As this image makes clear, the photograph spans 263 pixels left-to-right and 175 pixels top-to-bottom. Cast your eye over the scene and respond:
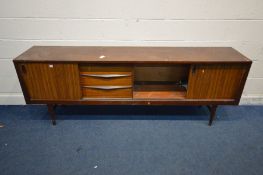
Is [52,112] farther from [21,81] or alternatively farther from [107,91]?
[107,91]

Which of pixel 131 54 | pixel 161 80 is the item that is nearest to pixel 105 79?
pixel 131 54

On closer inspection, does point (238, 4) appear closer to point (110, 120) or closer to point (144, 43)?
point (144, 43)

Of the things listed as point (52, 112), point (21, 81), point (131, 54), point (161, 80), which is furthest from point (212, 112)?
point (21, 81)

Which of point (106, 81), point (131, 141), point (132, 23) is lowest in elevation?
point (131, 141)

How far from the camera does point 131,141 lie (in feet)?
5.30

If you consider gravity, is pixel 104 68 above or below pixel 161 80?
above

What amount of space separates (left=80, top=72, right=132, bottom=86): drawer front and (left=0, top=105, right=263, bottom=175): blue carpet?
0.46m

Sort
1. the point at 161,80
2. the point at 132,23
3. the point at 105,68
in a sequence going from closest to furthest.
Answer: the point at 105,68 < the point at 132,23 < the point at 161,80

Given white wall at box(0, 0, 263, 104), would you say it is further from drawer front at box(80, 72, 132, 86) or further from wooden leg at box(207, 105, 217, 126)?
wooden leg at box(207, 105, 217, 126)

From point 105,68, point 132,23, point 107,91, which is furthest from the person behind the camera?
point 132,23

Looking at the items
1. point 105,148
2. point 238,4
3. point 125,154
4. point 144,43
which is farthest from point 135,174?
point 238,4

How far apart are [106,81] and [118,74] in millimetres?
114

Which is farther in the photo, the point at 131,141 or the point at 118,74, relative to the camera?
the point at 131,141

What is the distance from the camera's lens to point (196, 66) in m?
1.43
